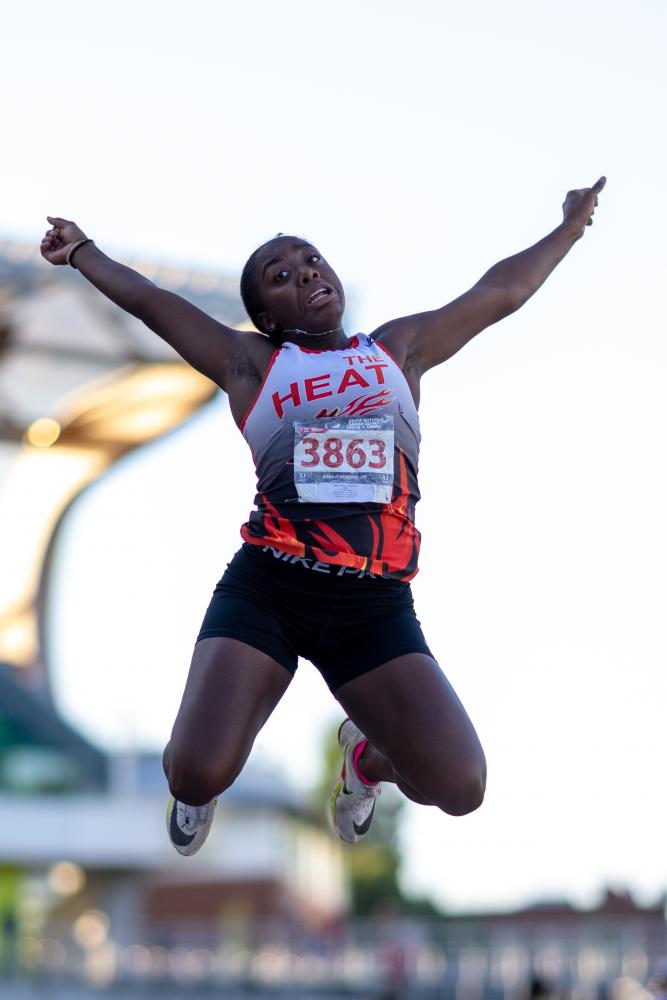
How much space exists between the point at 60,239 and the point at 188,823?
2.46m

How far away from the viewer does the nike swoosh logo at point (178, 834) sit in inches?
246

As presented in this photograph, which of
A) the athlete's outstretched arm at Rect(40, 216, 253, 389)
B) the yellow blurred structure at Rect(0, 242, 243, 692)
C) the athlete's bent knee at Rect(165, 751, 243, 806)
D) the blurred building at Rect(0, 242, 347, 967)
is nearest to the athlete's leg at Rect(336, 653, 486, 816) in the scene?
the athlete's bent knee at Rect(165, 751, 243, 806)

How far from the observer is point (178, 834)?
628 cm

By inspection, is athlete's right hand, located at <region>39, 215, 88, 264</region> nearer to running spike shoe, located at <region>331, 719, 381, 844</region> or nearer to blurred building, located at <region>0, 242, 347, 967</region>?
running spike shoe, located at <region>331, 719, 381, 844</region>

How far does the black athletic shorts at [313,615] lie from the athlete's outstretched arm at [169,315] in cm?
76

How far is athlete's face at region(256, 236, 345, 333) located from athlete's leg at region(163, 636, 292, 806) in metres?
1.29

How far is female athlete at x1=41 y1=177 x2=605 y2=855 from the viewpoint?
564 cm

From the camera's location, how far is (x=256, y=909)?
5375 cm

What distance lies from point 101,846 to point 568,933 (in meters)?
20.5

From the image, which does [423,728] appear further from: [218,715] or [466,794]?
[218,715]

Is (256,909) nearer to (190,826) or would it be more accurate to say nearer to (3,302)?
(3,302)

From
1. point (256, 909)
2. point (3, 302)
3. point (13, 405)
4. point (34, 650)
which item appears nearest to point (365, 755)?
point (3, 302)

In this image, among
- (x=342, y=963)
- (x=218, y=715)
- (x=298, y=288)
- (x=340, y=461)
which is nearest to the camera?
(x=218, y=715)

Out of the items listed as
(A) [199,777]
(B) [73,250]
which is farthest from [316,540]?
(B) [73,250]
